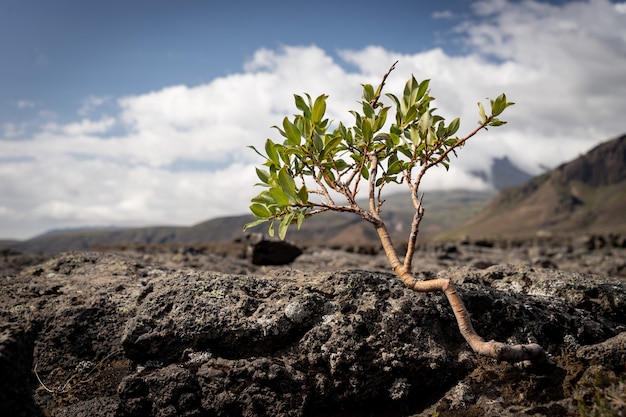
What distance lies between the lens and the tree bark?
4.17 metres

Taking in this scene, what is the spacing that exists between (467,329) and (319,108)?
3.12 meters

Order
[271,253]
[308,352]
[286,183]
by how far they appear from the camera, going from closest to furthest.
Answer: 1. [286,183]
2. [308,352]
3. [271,253]

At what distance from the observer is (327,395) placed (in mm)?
4727

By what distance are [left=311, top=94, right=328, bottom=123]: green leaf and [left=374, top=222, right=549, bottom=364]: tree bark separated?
158cm

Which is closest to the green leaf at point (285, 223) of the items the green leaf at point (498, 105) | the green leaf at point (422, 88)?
the green leaf at point (422, 88)

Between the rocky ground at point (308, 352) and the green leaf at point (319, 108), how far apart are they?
2.31m

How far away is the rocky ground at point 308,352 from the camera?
4.50m

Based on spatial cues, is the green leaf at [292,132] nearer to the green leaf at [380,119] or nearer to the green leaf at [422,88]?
the green leaf at [380,119]

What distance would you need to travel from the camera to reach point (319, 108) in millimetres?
5047

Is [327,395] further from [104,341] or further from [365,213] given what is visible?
[104,341]

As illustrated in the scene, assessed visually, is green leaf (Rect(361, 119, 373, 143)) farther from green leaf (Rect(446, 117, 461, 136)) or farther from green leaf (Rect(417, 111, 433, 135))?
green leaf (Rect(446, 117, 461, 136))

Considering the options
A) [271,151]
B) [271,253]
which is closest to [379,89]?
[271,151]

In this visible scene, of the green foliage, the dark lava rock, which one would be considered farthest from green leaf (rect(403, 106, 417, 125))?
the dark lava rock

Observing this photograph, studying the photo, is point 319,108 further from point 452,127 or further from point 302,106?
point 452,127
